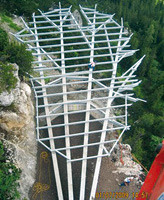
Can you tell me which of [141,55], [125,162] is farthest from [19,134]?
[141,55]

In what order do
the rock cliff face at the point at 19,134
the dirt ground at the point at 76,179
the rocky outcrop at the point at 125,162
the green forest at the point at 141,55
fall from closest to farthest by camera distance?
the rock cliff face at the point at 19,134 < the dirt ground at the point at 76,179 < the rocky outcrop at the point at 125,162 < the green forest at the point at 141,55

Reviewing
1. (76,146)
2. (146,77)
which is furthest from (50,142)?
(146,77)

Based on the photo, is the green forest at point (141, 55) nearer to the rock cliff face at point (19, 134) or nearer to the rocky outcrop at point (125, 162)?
the rocky outcrop at point (125, 162)

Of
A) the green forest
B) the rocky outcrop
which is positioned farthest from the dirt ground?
the green forest

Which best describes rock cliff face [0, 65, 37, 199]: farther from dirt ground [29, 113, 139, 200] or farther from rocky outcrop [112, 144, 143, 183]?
rocky outcrop [112, 144, 143, 183]

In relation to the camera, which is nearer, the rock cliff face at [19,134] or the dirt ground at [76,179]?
the rock cliff face at [19,134]

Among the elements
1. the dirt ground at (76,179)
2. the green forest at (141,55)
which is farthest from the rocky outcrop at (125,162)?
the green forest at (141,55)

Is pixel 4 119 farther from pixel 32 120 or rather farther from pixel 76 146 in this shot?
pixel 76 146
